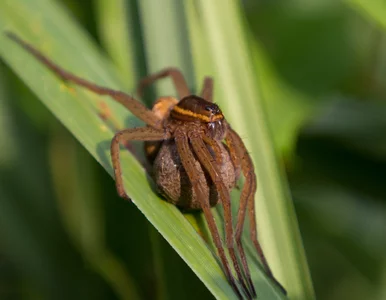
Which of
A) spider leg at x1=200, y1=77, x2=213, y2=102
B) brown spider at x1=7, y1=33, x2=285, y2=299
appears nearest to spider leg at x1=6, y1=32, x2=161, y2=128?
brown spider at x1=7, y1=33, x2=285, y2=299

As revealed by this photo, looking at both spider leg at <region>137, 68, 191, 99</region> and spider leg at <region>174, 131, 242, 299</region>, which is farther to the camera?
spider leg at <region>137, 68, 191, 99</region>

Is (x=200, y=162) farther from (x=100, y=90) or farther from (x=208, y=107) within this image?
(x=100, y=90)

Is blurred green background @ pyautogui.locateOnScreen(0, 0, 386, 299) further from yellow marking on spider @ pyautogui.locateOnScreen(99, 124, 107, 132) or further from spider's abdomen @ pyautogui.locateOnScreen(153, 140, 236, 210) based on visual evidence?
spider's abdomen @ pyautogui.locateOnScreen(153, 140, 236, 210)

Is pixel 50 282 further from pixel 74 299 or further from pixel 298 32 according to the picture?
pixel 298 32

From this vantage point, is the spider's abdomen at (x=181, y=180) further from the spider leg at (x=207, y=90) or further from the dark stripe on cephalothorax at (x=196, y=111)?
the spider leg at (x=207, y=90)

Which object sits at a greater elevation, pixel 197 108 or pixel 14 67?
pixel 14 67

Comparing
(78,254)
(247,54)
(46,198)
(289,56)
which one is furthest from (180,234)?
(289,56)

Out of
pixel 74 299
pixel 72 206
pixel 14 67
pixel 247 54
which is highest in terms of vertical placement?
pixel 14 67

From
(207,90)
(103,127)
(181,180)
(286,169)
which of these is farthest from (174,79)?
(286,169)
